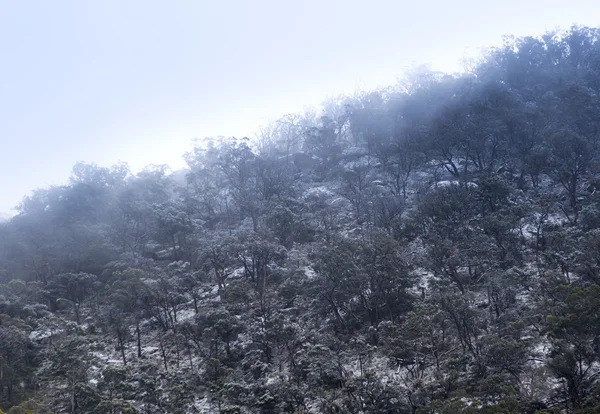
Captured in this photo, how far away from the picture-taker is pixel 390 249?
24.7 meters

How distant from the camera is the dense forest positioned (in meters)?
17.0

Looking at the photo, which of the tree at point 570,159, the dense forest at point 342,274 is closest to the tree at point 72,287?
the dense forest at point 342,274

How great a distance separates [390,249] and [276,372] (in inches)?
357

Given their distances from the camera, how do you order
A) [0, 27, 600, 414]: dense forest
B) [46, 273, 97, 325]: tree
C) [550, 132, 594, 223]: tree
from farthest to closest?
[550, 132, 594, 223]: tree → [46, 273, 97, 325]: tree → [0, 27, 600, 414]: dense forest

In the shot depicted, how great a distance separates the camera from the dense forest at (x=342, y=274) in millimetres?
17019

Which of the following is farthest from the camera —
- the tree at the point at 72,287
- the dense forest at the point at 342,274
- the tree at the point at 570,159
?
the tree at the point at 570,159

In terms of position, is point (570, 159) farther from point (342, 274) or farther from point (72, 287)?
point (72, 287)

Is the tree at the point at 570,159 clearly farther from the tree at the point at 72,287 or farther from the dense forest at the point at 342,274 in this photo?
the tree at the point at 72,287

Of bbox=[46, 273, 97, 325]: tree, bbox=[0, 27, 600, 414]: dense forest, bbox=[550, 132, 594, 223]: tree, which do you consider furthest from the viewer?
bbox=[550, 132, 594, 223]: tree

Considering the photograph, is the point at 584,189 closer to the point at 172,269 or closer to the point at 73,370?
the point at 172,269

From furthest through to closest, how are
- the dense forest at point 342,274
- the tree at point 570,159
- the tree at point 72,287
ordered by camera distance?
the tree at point 570,159
the tree at point 72,287
the dense forest at point 342,274

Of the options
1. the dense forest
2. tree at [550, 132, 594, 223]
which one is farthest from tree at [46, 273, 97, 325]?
tree at [550, 132, 594, 223]

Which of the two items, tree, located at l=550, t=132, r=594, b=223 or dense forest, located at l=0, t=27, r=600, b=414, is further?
tree, located at l=550, t=132, r=594, b=223

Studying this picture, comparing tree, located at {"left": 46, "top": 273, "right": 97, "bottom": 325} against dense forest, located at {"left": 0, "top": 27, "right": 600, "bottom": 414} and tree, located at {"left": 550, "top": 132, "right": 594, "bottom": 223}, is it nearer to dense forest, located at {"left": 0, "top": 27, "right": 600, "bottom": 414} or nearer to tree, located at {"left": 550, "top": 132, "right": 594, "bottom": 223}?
dense forest, located at {"left": 0, "top": 27, "right": 600, "bottom": 414}
